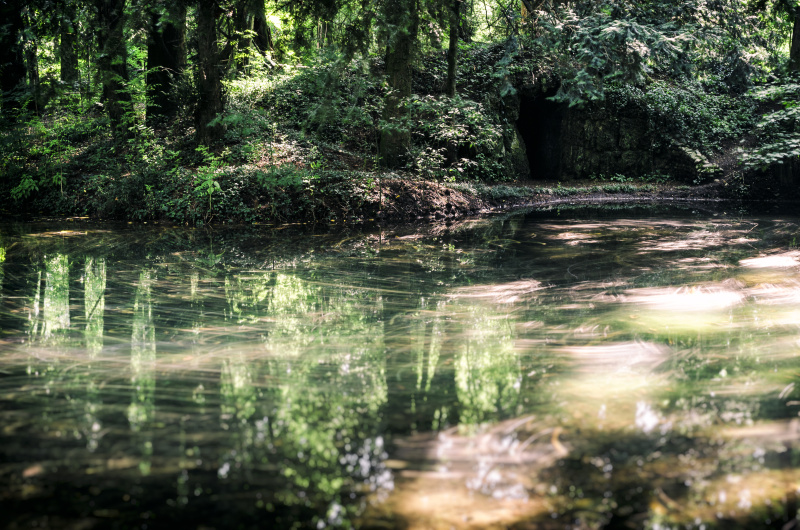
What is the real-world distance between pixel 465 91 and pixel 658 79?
23.7ft

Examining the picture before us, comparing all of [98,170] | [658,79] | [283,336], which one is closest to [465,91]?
[658,79]

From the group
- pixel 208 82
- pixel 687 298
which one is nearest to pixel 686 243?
pixel 687 298

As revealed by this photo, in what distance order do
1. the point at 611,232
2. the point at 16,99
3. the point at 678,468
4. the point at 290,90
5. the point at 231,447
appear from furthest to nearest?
1. the point at 290,90
2. the point at 16,99
3. the point at 611,232
4. the point at 231,447
5. the point at 678,468

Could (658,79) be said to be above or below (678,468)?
above

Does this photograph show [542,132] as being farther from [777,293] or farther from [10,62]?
[10,62]

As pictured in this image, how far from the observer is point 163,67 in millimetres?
12242

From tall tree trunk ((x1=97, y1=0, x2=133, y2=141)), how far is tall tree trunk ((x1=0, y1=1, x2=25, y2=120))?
1676 millimetres

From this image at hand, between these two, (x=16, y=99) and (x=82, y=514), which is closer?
(x=82, y=514)

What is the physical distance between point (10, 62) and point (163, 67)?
4107 millimetres

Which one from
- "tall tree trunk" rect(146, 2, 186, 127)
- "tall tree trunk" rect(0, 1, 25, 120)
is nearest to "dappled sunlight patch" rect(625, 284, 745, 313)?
"tall tree trunk" rect(146, 2, 186, 127)

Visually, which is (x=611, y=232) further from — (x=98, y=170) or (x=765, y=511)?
(x=98, y=170)

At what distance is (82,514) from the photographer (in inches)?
76.3

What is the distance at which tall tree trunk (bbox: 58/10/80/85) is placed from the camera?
890 centimetres

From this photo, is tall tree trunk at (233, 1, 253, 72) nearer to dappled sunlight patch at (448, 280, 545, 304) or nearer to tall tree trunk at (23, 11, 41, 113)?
tall tree trunk at (23, 11, 41, 113)
